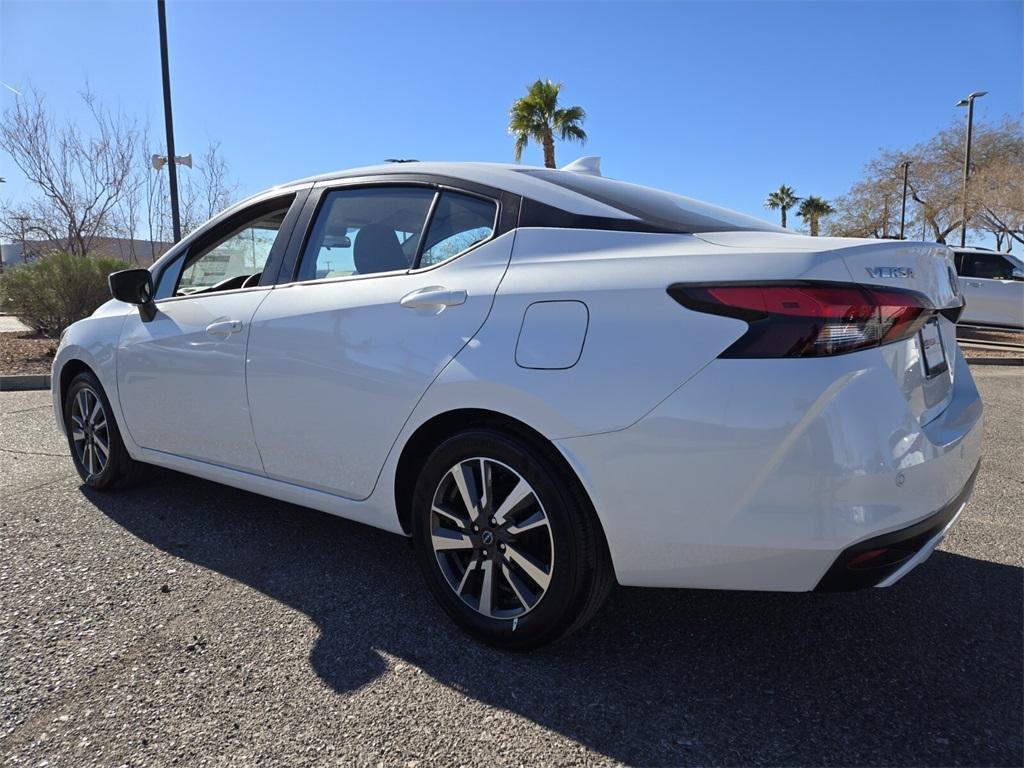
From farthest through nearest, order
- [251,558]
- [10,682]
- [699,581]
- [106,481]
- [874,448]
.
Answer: [106,481], [251,558], [10,682], [699,581], [874,448]

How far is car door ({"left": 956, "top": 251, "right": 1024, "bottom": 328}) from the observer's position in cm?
1360

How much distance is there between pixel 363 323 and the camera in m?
2.61

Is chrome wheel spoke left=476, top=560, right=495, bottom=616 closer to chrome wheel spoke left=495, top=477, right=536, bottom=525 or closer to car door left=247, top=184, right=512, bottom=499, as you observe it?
chrome wheel spoke left=495, top=477, right=536, bottom=525

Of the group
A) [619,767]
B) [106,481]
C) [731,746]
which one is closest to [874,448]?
[731,746]

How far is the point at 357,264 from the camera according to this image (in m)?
2.88

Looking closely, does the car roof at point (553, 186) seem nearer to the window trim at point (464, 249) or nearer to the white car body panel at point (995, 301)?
the window trim at point (464, 249)

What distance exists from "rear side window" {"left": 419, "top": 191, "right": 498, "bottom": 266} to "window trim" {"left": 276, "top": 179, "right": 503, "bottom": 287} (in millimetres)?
17

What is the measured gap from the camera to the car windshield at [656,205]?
7.89 ft

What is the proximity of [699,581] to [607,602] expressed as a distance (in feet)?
2.51

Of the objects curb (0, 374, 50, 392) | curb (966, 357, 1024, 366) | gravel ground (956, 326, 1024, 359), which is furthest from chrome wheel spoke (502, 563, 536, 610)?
gravel ground (956, 326, 1024, 359)

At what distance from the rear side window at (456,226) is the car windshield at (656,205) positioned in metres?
0.26

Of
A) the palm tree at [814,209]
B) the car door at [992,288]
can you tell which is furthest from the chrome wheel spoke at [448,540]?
the palm tree at [814,209]

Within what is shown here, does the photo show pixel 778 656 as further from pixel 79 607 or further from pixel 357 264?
pixel 79 607

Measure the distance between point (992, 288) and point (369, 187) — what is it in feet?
47.9
